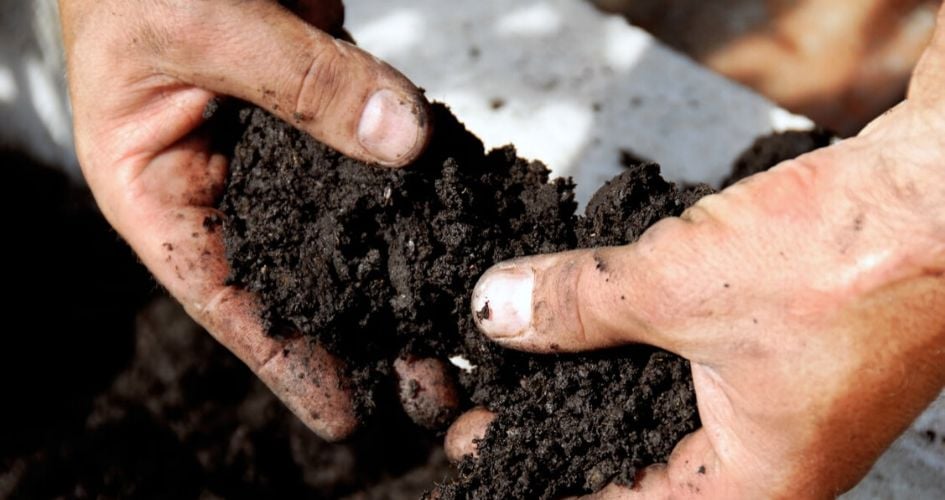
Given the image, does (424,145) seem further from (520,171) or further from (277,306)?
(277,306)

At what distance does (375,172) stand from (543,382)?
1.66 feet

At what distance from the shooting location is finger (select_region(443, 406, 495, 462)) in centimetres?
173

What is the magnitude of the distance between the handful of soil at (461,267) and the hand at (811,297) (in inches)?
6.7

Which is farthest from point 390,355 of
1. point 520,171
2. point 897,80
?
point 897,80

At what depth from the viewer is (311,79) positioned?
5.09 feet

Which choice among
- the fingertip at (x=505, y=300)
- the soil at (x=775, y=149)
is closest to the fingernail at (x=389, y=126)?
the fingertip at (x=505, y=300)

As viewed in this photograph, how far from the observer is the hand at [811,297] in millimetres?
1251

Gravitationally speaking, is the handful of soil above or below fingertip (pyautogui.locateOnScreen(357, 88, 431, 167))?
below

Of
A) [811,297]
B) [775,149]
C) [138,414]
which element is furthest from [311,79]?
[775,149]

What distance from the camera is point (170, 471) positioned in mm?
2252

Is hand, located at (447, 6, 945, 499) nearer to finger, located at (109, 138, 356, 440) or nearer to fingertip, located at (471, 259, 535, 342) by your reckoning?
fingertip, located at (471, 259, 535, 342)

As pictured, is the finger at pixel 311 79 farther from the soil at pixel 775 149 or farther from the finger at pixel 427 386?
the soil at pixel 775 149

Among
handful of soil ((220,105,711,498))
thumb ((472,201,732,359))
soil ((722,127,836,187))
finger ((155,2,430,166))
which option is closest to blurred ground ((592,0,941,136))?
soil ((722,127,836,187))

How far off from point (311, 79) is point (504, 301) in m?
0.54
